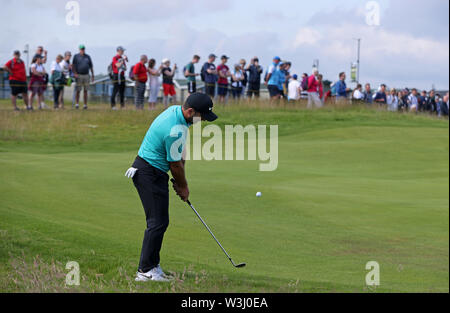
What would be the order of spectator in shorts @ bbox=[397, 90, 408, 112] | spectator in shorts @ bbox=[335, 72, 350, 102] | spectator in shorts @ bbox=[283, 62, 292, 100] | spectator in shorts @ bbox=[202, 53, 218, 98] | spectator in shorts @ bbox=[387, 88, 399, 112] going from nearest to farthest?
1. spectator in shorts @ bbox=[202, 53, 218, 98]
2. spectator in shorts @ bbox=[283, 62, 292, 100]
3. spectator in shorts @ bbox=[335, 72, 350, 102]
4. spectator in shorts @ bbox=[387, 88, 399, 112]
5. spectator in shorts @ bbox=[397, 90, 408, 112]

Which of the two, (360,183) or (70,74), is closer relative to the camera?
(360,183)

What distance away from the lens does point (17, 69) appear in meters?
26.0

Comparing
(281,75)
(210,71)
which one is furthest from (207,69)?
(281,75)

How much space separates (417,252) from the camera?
1172 centimetres

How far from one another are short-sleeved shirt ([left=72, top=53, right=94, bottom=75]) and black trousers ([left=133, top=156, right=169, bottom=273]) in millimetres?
19618

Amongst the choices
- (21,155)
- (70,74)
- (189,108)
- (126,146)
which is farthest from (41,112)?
(189,108)

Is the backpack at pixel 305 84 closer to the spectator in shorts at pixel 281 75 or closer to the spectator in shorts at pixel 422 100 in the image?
the spectator in shorts at pixel 281 75

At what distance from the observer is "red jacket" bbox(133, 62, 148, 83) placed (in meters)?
22.7

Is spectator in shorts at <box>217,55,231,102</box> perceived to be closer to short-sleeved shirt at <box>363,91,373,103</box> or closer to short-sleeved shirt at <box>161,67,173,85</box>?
short-sleeved shirt at <box>161,67,173,85</box>

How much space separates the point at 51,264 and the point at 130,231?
9.63ft

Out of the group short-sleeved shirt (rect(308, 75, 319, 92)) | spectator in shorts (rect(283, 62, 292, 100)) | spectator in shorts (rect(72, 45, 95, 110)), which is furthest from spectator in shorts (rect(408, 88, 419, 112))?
spectator in shorts (rect(72, 45, 95, 110))

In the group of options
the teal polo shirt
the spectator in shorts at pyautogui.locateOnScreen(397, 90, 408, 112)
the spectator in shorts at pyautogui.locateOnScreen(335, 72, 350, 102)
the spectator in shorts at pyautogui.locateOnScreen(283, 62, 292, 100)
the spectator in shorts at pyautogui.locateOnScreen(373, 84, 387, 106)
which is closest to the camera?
the teal polo shirt

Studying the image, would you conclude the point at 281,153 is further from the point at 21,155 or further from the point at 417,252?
the point at 417,252
